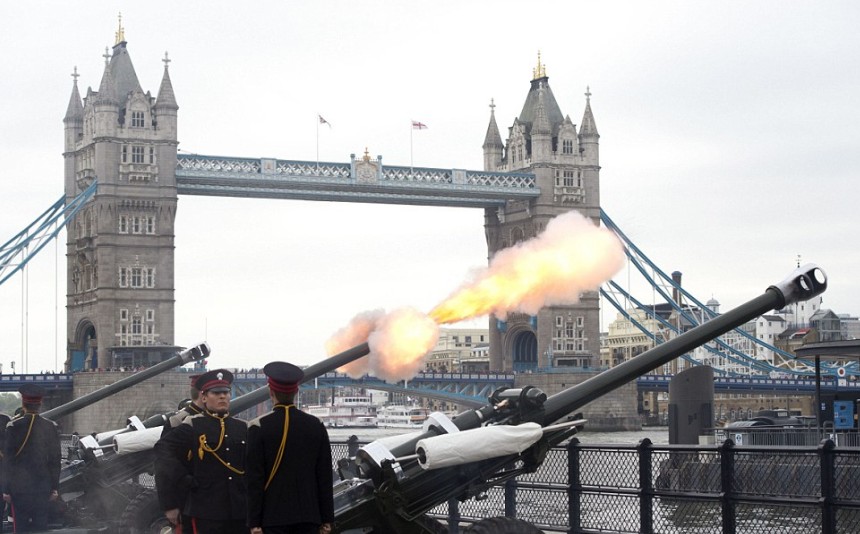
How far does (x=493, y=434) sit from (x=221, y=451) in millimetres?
1930

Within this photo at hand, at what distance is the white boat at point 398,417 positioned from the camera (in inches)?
5507

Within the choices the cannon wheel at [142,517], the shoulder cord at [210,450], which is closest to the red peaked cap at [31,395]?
the cannon wheel at [142,517]

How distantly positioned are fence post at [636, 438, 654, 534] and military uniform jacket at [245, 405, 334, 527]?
4042 mm

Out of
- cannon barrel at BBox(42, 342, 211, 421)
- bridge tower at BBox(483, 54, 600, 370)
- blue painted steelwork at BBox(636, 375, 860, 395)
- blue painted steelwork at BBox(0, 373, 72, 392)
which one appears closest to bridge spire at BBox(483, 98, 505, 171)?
bridge tower at BBox(483, 54, 600, 370)

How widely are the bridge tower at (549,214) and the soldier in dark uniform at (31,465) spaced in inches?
3562

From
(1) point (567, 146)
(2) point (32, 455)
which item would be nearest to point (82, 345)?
(1) point (567, 146)

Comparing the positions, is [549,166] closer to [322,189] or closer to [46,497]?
[322,189]

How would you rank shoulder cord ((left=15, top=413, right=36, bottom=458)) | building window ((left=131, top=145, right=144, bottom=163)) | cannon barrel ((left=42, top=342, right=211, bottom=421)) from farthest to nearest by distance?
1. building window ((left=131, top=145, right=144, bottom=163))
2. cannon barrel ((left=42, top=342, right=211, bottom=421))
3. shoulder cord ((left=15, top=413, right=36, bottom=458))

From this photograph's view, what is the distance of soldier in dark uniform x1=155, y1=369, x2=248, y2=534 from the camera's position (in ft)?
33.3

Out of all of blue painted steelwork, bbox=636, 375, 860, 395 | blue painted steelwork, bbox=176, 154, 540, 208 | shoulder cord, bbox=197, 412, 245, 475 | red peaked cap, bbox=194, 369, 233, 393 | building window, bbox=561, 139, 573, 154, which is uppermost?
building window, bbox=561, 139, 573, 154

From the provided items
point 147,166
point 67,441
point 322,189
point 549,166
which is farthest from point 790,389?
point 67,441

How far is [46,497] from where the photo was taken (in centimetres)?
1516

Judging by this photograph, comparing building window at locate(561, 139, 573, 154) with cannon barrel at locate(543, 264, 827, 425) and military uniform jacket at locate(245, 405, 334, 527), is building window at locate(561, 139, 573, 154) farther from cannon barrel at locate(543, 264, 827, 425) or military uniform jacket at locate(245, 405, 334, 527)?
military uniform jacket at locate(245, 405, 334, 527)

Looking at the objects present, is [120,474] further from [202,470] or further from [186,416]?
[202,470]
